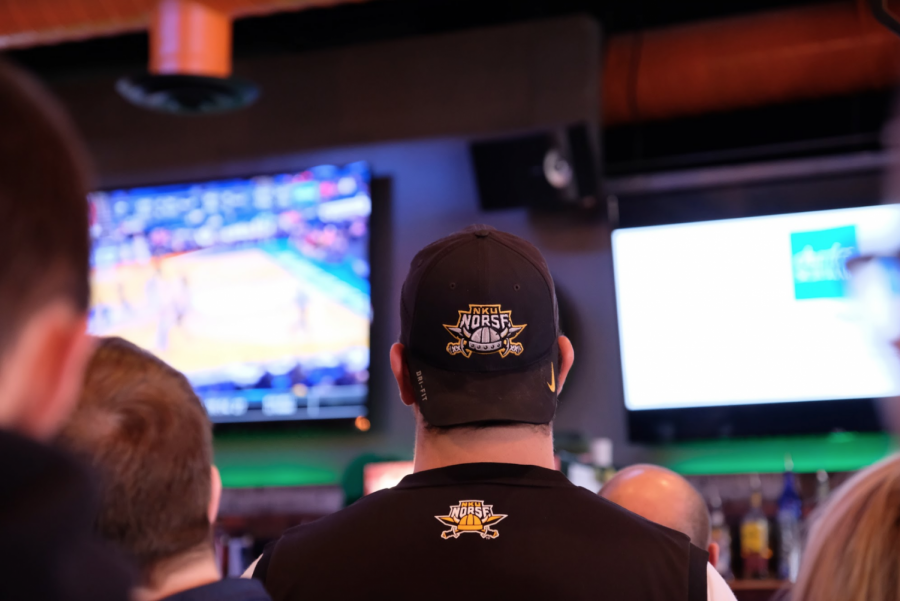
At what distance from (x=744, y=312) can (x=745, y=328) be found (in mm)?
64

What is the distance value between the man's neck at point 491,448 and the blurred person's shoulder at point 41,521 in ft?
2.50

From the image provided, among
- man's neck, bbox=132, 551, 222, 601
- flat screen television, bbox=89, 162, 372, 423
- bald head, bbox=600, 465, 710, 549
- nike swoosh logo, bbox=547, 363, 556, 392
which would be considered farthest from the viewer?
flat screen television, bbox=89, 162, 372, 423

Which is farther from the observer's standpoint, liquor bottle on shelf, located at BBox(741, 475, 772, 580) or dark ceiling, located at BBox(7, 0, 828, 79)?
dark ceiling, located at BBox(7, 0, 828, 79)

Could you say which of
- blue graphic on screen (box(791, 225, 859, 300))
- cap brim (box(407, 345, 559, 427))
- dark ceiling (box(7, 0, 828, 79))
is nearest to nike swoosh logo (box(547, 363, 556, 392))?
cap brim (box(407, 345, 559, 427))

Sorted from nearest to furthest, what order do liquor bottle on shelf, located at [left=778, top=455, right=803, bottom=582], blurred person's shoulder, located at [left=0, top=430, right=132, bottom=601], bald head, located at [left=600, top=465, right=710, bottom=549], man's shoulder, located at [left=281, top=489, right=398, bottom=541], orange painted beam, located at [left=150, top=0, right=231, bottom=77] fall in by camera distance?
blurred person's shoulder, located at [left=0, top=430, right=132, bottom=601]
man's shoulder, located at [left=281, top=489, right=398, bottom=541]
bald head, located at [left=600, top=465, right=710, bottom=549]
liquor bottle on shelf, located at [left=778, top=455, right=803, bottom=582]
orange painted beam, located at [left=150, top=0, right=231, bottom=77]

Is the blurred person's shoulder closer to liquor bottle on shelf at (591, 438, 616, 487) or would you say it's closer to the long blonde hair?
the long blonde hair

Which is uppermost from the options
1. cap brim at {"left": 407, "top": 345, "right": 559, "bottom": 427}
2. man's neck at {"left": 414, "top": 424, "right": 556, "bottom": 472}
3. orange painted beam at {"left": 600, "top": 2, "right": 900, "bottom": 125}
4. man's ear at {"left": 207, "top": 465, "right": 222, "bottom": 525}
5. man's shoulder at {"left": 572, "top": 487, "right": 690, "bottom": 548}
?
orange painted beam at {"left": 600, "top": 2, "right": 900, "bottom": 125}

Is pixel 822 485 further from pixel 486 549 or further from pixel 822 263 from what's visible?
pixel 486 549

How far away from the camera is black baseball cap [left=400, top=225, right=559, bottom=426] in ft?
4.02

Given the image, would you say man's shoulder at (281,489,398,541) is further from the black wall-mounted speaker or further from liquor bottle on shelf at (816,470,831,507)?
liquor bottle on shelf at (816,470,831,507)

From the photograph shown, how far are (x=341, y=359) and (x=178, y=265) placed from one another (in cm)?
96

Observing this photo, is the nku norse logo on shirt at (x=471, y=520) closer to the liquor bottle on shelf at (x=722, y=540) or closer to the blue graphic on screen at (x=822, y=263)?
the liquor bottle on shelf at (x=722, y=540)

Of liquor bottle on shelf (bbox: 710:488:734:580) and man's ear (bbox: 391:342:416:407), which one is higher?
man's ear (bbox: 391:342:416:407)

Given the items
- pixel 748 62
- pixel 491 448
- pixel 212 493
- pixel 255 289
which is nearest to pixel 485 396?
pixel 491 448
